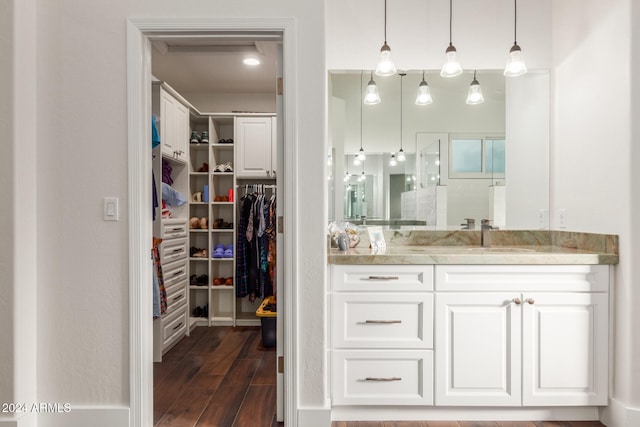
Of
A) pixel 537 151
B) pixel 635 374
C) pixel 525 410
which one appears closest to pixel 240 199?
pixel 537 151

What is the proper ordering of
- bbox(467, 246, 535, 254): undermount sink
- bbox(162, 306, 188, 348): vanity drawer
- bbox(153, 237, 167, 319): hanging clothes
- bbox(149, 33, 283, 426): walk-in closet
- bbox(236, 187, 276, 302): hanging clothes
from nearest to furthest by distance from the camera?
bbox(467, 246, 535, 254): undermount sink
bbox(153, 237, 167, 319): hanging clothes
bbox(149, 33, 283, 426): walk-in closet
bbox(162, 306, 188, 348): vanity drawer
bbox(236, 187, 276, 302): hanging clothes

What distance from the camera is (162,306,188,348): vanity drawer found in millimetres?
3162

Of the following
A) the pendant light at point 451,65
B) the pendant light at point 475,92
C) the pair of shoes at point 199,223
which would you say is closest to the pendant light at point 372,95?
the pendant light at point 451,65

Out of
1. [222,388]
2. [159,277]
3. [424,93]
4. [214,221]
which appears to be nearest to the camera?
[222,388]

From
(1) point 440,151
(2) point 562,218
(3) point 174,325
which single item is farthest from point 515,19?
(3) point 174,325

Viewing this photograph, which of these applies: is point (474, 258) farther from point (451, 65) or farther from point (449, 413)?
point (451, 65)

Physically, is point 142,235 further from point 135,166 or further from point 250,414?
point 250,414

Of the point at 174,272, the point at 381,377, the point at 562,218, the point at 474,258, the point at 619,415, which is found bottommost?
the point at 619,415

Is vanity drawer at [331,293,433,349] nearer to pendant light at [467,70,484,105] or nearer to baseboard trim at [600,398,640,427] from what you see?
baseboard trim at [600,398,640,427]

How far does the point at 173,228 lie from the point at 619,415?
336 centimetres

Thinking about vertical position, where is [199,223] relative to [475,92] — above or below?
below

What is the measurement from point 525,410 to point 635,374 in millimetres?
572

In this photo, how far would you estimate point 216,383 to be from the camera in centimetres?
261

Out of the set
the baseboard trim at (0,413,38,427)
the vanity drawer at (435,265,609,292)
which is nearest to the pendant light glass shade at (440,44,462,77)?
the vanity drawer at (435,265,609,292)
